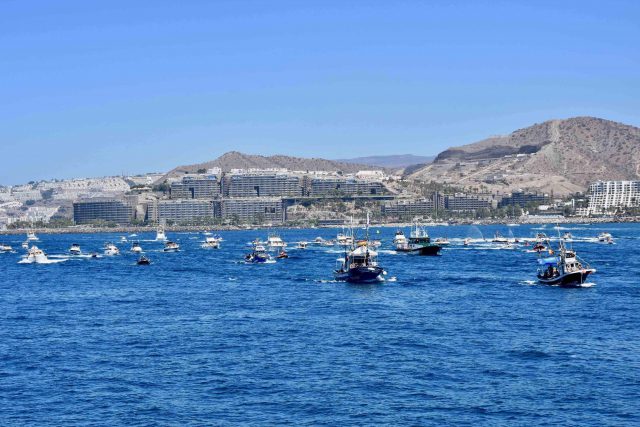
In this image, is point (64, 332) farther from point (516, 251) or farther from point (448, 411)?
point (516, 251)

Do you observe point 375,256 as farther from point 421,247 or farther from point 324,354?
point 324,354

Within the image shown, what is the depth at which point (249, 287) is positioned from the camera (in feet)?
259

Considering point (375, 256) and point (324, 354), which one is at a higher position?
point (375, 256)

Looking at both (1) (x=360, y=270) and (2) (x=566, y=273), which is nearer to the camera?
(2) (x=566, y=273)

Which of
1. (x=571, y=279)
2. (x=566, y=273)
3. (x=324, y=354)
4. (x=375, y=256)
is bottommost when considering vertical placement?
(x=324, y=354)

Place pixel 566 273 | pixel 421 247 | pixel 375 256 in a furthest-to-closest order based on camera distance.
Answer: pixel 421 247 → pixel 375 256 → pixel 566 273

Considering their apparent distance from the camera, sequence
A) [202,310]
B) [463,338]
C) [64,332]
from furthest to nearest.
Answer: [202,310], [64,332], [463,338]

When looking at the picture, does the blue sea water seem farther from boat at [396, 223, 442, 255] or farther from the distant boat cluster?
boat at [396, 223, 442, 255]

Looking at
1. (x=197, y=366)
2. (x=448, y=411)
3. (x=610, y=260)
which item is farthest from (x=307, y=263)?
(x=448, y=411)

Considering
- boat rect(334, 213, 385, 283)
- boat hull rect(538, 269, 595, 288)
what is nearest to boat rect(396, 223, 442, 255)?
boat rect(334, 213, 385, 283)

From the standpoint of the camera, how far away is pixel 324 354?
44844 mm

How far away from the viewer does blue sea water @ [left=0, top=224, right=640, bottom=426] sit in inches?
1390

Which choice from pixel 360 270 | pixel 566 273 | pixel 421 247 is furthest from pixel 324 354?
pixel 421 247

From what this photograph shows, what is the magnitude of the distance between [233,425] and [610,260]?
263 feet
